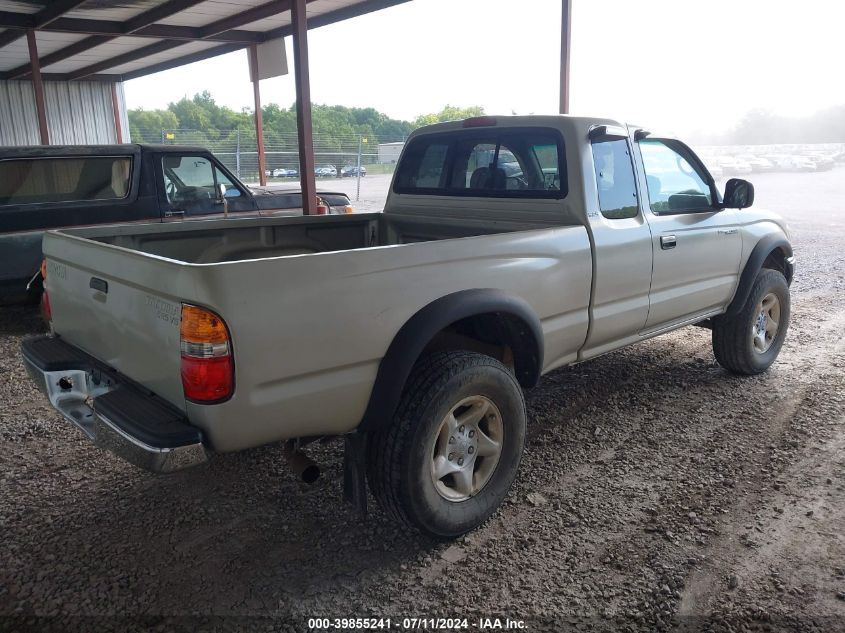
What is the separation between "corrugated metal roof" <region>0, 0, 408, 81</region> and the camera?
10.5m

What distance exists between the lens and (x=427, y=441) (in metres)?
2.77

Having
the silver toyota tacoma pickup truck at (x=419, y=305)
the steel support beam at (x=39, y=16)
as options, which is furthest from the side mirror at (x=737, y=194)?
the steel support beam at (x=39, y=16)

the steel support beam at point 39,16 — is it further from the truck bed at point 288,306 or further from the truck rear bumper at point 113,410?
the truck rear bumper at point 113,410

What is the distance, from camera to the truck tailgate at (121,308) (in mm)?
2373

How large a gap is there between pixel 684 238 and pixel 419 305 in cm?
221

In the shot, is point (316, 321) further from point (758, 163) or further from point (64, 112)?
point (758, 163)

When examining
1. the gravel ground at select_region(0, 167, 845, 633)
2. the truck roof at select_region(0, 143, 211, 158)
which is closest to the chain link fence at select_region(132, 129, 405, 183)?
the truck roof at select_region(0, 143, 211, 158)

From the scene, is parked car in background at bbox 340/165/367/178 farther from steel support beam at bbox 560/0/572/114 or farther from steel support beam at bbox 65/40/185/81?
steel support beam at bbox 560/0/572/114

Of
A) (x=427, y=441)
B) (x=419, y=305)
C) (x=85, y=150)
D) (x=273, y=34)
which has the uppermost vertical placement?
(x=273, y=34)

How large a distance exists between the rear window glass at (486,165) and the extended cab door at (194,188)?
10.6 feet

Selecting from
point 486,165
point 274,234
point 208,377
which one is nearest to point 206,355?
point 208,377

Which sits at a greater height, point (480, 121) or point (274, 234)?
point (480, 121)

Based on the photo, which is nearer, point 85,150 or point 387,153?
point 85,150

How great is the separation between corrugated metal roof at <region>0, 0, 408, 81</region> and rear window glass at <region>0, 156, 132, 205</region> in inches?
179
